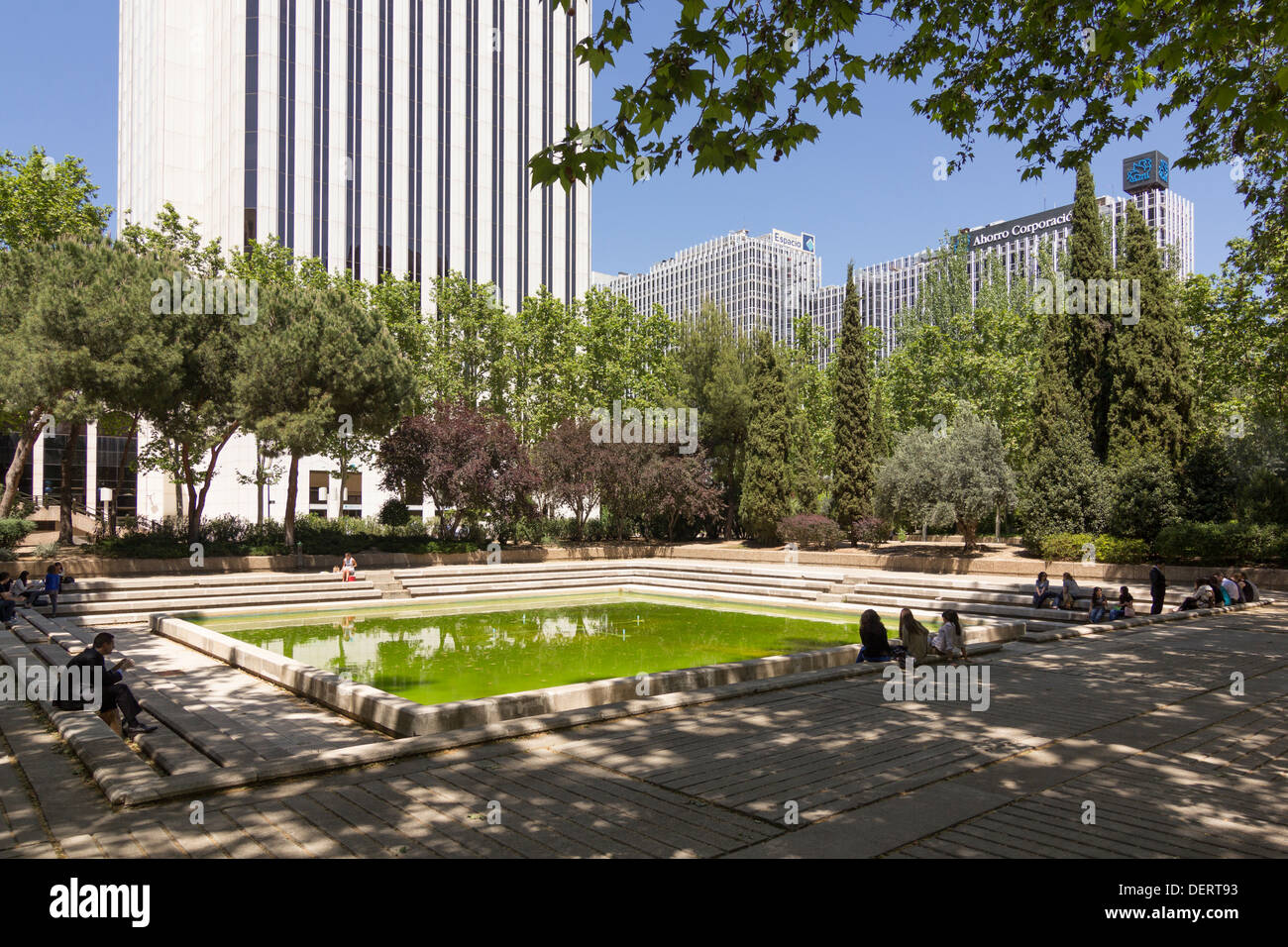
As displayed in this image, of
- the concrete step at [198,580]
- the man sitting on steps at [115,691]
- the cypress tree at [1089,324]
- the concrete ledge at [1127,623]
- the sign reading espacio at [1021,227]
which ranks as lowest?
the concrete ledge at [1127,623]

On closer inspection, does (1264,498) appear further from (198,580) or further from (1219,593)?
(198,580)

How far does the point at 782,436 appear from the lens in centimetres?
3816

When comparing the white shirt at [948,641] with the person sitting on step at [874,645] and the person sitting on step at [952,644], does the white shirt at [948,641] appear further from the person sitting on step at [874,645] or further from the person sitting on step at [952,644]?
the person sitting on step at [874,645]

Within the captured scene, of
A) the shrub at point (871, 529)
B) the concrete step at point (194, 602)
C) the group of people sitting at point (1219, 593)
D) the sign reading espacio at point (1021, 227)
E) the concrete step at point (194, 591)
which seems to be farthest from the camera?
the sign reading espacio at point (1021, 227)

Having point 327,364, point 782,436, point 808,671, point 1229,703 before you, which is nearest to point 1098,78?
point 1229,703

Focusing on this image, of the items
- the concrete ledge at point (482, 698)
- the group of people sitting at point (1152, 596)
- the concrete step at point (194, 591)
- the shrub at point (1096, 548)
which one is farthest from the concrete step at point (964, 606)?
the concrete step at point (194, 591)

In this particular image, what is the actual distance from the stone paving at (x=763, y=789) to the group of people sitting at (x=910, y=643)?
2.05 meters

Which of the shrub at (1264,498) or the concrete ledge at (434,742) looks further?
the shrub at (1264,498)

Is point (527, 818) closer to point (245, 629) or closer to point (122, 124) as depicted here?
point (245, 629)

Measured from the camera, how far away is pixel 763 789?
611cm

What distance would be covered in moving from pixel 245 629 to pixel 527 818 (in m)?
15.6

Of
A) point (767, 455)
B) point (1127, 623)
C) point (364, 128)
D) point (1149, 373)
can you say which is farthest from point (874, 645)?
point (364, 128)

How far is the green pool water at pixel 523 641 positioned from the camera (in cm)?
1262

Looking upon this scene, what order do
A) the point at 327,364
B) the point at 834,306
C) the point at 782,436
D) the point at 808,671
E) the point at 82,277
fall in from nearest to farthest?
1. the point at 808,671
2. the point at 82,277
3. the point at 327,364
4. the point at 782,436
5. the point at 834,306
